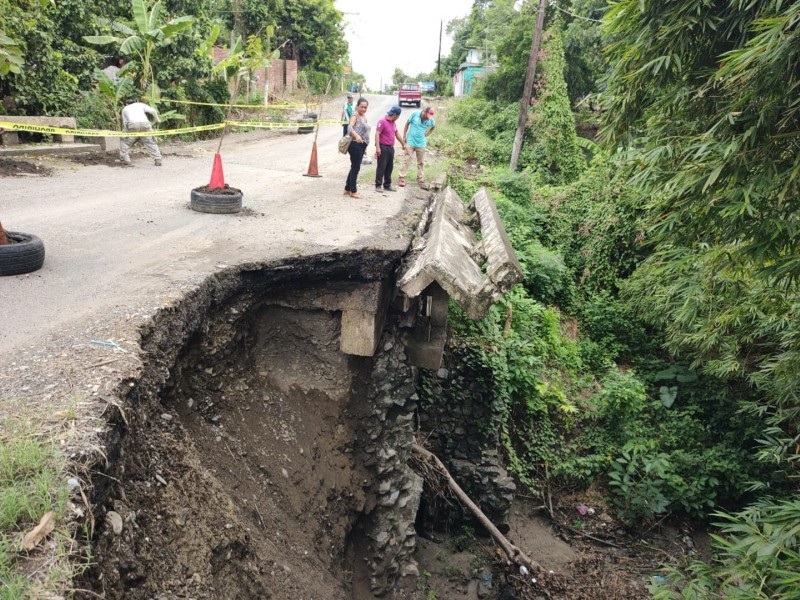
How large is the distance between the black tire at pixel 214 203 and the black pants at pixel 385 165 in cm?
289

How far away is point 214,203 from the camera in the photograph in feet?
24.6

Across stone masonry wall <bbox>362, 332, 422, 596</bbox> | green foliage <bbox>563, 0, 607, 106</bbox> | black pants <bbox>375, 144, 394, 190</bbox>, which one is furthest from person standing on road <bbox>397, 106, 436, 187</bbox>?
green foliage <bbox>563, 0, 607, 106</bbox>

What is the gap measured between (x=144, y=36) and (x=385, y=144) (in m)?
8.60

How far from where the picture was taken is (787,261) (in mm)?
3611

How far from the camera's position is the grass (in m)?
2.10

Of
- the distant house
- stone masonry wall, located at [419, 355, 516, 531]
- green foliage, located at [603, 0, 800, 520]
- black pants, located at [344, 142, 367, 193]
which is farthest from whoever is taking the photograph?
the distant house

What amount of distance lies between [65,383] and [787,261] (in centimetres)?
425

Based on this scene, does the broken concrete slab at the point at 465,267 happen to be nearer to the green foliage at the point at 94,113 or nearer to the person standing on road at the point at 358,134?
the person standing on road at the point at 358,134

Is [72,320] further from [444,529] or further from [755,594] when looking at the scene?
[444,529]

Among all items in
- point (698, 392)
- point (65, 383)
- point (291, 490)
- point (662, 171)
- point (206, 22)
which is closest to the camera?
point (65, 383)

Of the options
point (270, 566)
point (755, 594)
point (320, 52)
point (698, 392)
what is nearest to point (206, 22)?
point (320, 52)

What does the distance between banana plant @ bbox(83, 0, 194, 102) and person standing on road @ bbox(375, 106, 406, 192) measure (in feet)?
26.0

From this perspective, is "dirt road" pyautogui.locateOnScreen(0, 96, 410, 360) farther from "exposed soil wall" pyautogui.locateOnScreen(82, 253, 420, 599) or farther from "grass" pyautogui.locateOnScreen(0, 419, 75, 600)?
"grass" pyautogui.locateOnScreen(0, 419, 75, 600)

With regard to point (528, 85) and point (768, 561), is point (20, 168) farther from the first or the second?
point (528, 85)
